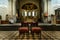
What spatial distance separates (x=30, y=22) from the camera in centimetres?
1458

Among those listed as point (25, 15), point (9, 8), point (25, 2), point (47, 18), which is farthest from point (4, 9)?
point (25, 15)

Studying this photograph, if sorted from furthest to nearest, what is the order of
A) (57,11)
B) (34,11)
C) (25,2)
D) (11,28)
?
(34,11)
(25,2)
(57,11)
(11,28)

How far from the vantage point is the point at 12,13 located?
25.9 metres

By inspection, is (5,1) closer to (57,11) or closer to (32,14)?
(57,11)

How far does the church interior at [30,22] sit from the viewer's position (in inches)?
428

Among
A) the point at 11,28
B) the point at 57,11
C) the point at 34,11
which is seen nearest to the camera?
the point at 11,28

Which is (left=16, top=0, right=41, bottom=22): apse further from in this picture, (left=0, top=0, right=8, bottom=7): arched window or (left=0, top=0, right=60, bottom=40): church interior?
(left=0, top=0, right=8, bottom=7): arched window

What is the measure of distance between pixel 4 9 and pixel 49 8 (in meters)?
6.89

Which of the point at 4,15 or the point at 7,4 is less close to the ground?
the point at 7,4

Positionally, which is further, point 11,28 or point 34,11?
point 34,11

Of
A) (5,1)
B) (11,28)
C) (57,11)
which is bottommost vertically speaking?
(11,28)

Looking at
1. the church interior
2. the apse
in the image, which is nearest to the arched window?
the church interior

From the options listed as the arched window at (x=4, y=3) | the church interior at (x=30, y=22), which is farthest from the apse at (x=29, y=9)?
the arched window at (x=4, y=3)

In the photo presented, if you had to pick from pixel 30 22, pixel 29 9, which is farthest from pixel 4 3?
pixel 29 9
